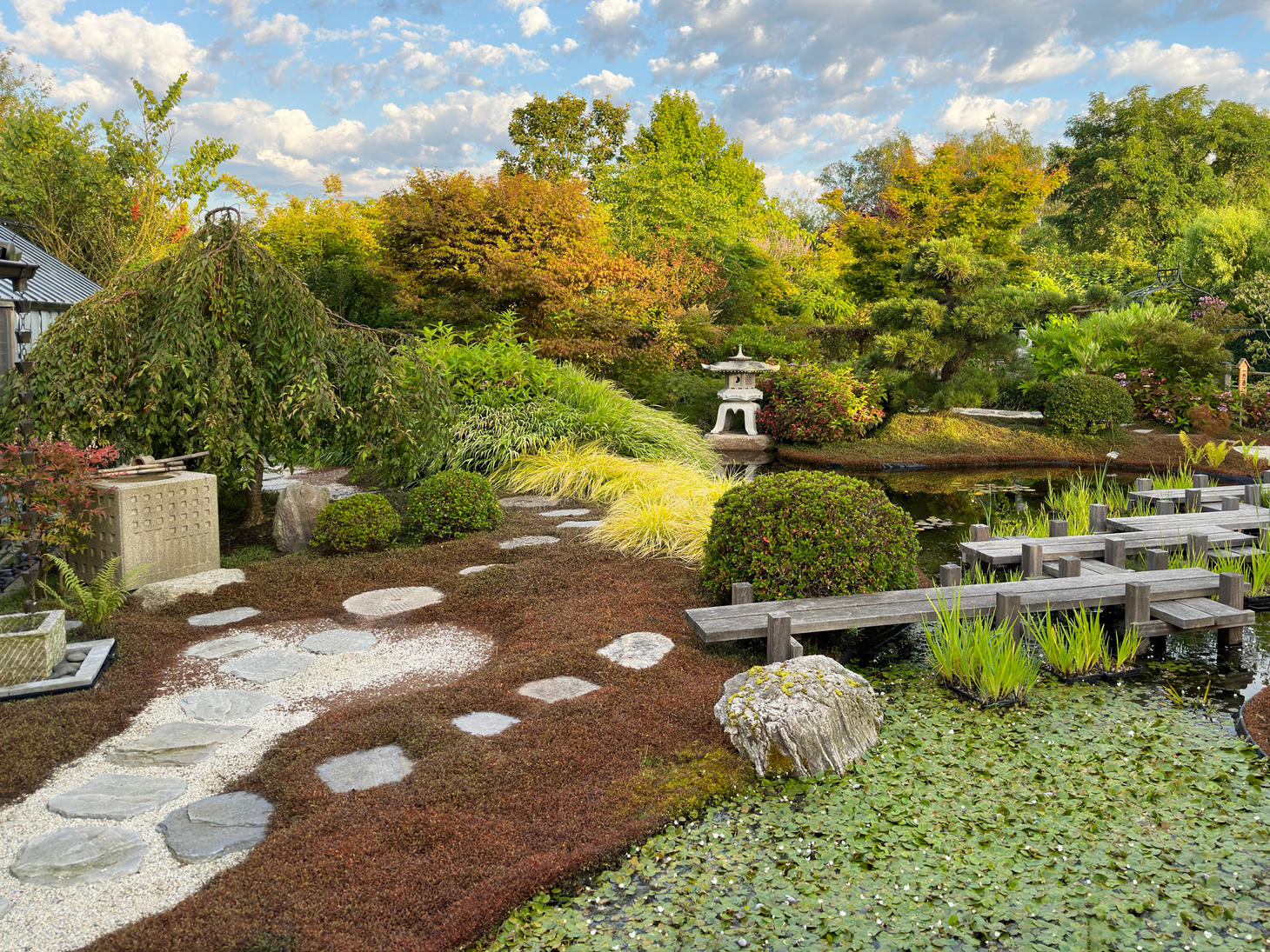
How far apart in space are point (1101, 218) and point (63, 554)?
89.4 ft

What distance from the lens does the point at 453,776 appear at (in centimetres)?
310

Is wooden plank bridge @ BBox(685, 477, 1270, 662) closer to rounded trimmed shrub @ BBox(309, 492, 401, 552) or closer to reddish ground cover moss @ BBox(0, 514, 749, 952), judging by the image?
reddish ground cover moss @ BBox(0, 514, 749, 952)

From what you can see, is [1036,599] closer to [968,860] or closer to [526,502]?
[968,860]

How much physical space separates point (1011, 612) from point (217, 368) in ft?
17.6

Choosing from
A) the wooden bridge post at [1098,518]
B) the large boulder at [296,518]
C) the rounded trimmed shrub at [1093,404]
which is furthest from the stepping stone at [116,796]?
the rounded trimmed shrub at [1093,404]

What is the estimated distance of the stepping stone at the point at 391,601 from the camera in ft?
16.9

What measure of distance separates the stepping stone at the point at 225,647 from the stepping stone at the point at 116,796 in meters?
1.30

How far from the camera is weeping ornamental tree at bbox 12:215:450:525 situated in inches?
237

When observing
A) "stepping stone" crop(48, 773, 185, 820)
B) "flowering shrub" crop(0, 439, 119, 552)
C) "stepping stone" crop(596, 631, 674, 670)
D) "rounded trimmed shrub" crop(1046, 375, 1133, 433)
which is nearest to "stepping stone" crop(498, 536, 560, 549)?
"stepping stone" crop(596, 631, 674, 670)

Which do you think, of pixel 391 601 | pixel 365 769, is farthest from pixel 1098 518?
pixel 365 769

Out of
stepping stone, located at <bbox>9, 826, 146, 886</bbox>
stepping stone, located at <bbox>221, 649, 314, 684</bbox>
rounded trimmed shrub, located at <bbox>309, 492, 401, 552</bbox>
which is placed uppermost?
rounded trimmed shrub, located at <bbox>309, 492, 401, 552</bbox>

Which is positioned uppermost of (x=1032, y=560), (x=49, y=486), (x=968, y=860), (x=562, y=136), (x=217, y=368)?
(x=562, y=136)

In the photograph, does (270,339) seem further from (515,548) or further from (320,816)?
(320,816)

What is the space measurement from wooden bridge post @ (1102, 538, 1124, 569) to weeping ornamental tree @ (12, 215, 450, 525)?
5.24 metres
